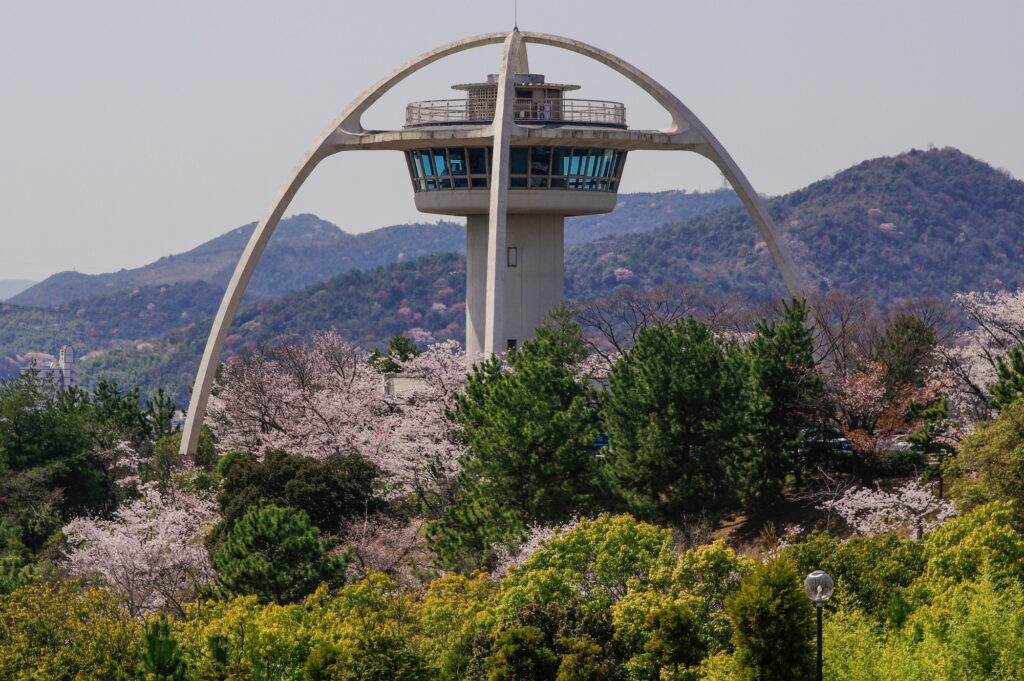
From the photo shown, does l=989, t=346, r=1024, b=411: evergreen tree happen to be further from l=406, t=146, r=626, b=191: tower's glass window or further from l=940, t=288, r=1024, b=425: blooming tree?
l=406, t=146, r=626, b=191: tower's glass window

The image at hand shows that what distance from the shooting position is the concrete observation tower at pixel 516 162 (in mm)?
62531

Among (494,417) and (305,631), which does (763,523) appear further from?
(305,631)

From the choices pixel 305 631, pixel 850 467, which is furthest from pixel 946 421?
pixel 305 631

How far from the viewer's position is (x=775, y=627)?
2639 centimetres

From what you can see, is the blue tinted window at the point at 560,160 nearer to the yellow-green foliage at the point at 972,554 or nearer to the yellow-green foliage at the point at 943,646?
the yellow-green foliage at the point at 972,554

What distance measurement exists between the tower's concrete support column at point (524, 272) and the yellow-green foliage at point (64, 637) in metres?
31.0

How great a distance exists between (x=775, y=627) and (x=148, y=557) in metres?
28.1

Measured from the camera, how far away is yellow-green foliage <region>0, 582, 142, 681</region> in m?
33.4

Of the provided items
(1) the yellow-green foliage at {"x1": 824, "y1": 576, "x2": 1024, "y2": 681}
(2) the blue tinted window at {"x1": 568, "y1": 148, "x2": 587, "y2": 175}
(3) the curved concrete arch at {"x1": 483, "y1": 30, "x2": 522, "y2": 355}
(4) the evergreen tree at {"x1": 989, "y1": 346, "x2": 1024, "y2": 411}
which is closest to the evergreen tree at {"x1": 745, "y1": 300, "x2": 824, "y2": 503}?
(4) the evergreen tree at {"x1": 989, "y1": 346, "x2": 1024, "y2": 411}

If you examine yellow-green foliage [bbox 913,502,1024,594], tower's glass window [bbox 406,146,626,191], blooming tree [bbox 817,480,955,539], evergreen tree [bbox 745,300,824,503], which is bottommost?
blooming tree [bbox 817,480,955,539]

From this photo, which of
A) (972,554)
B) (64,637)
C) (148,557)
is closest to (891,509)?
(972,554)

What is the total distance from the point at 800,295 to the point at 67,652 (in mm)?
38103

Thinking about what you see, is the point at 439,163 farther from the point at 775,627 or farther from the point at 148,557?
the point at 775,627

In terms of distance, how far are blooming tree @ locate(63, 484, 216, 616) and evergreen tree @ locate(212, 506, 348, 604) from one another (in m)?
5.43
